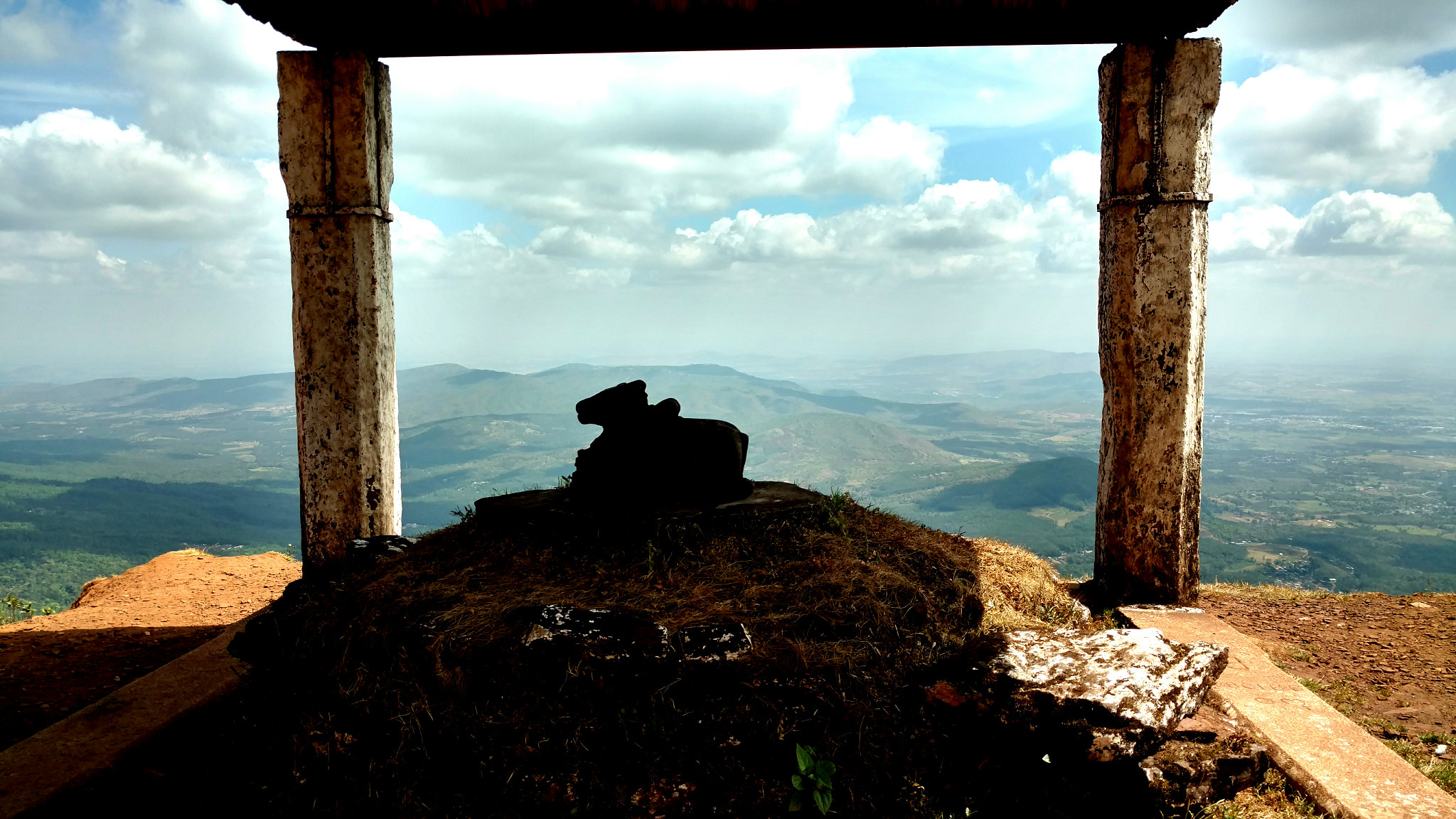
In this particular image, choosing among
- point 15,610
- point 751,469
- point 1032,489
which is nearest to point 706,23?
point 15,610

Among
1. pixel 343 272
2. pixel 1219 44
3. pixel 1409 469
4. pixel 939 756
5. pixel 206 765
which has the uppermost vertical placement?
pixel 1219 44

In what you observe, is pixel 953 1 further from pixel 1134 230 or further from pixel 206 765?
pixel 206 765

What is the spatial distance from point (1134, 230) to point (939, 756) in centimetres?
458

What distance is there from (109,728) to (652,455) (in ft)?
12.3

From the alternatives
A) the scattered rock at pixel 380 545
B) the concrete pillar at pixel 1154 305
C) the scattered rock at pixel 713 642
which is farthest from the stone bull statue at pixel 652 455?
the concrete pillar at pixel 1154 305

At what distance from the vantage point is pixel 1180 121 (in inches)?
241

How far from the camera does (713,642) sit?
4.19 metres

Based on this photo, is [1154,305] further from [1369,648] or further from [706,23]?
[706,23]

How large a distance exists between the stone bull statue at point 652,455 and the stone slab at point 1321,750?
351 centimetres

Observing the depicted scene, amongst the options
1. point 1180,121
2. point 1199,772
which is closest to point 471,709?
point 1199,772

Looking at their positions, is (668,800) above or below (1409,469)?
above

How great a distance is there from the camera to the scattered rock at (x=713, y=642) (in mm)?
4117

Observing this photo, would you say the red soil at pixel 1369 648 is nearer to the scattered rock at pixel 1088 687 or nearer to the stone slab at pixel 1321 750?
the stone slab at pixel 1321 750

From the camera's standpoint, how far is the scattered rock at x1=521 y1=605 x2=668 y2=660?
4102 mm
